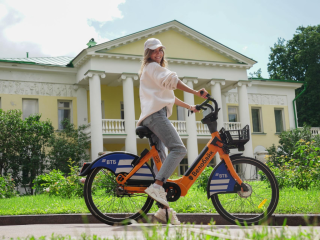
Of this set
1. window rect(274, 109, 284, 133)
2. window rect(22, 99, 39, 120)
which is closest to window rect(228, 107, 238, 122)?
window rect(274, 109, 284, 133)

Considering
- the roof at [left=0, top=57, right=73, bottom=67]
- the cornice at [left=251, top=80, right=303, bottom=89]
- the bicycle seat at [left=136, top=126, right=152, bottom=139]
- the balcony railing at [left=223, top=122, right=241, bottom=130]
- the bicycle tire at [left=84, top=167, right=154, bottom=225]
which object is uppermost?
the roof at [left=0, top=57, right=73, bottom=67]

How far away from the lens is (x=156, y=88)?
14.3 feet

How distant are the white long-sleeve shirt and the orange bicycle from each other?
26cm

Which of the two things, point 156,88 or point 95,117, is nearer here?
point 156,88

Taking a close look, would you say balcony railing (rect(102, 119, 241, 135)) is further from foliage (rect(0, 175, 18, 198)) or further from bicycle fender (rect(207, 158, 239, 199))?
bicycle fender (rect(207, 158, 239, 199))

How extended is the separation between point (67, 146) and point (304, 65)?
28.6 meters

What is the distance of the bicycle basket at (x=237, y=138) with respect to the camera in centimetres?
428

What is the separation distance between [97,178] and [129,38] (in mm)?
19230

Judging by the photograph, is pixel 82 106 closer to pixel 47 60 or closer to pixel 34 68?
pixel 34 68

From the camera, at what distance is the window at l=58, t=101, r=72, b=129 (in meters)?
23.8

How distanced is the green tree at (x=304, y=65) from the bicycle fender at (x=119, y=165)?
37.5 meters

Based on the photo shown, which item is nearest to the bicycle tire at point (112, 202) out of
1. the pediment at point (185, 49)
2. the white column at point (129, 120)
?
the white column at point (129, 120)

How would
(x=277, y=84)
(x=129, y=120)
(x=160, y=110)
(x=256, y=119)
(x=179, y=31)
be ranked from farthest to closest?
(x=277, y=84)
(x=256, y=119)
(x=179, y=31)
(x=129, y=120)
(x=160, y=110)

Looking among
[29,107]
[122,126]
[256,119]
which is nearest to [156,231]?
[122,126]
